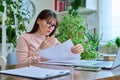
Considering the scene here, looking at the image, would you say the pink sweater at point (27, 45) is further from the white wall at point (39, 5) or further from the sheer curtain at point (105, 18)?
the white wall at point (39, 5)

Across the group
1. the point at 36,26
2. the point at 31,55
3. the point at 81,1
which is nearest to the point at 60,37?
the point at 36,26

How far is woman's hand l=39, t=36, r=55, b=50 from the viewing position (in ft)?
5.13

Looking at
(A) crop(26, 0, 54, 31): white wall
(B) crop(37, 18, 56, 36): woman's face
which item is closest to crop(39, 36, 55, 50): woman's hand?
(B) crop(37, 18, 56, 36): woman's face

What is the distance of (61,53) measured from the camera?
4.03 ft

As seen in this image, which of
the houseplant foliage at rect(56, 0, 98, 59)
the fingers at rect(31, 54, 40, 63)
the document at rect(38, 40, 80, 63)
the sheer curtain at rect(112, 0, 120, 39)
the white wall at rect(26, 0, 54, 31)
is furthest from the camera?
the white wall at rect(26, 0, 54, 31)

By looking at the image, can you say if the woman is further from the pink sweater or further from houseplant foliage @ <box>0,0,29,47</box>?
houseplant foliage @ <box>0,0,29,47</box>

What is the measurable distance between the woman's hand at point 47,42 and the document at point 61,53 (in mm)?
278

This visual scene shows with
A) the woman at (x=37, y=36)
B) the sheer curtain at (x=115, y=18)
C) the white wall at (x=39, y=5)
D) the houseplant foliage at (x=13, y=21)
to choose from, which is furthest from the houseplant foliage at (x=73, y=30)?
the white wall at (x=39, y=5)

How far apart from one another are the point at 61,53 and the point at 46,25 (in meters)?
0.66

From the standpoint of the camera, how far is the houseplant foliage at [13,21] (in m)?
3.13

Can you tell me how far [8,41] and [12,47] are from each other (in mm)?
101

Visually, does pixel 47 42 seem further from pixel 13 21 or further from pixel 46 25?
pixel 13 21

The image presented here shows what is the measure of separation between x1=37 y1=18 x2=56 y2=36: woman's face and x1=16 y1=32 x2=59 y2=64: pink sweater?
9 cm

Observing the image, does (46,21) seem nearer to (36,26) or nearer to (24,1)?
(36,26)
